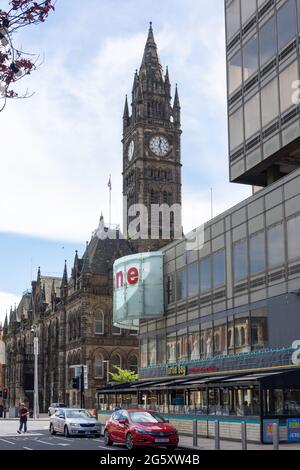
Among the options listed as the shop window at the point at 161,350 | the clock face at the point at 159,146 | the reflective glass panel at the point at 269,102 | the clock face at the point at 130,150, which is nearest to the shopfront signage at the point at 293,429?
the reflective glass panel at the point at 269,102

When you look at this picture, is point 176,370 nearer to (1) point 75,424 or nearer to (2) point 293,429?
(1) point 75,424

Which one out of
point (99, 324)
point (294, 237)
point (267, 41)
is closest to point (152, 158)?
point (99, 324)

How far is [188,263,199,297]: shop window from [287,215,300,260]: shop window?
1076 centimetres

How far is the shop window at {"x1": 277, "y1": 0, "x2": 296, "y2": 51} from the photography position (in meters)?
32.4

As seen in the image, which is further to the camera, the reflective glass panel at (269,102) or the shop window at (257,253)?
the reflective glass panel at (269,102)

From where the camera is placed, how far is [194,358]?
40812 mm

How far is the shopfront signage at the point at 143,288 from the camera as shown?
151 ft

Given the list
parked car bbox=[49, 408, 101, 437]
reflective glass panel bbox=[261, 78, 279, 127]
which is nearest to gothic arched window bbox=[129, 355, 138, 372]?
parked car bbox=[49, 408, 101, 437]

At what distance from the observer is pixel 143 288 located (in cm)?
4616

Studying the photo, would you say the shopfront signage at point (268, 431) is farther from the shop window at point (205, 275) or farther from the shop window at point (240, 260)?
the shop window at point (205, 275)

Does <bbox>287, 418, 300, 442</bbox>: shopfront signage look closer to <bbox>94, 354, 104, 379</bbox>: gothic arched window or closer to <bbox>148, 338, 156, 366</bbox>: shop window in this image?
<bbox>148, 338, 156, 366</bbox>: shop window

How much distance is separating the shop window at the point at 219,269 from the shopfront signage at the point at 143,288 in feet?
26.5
